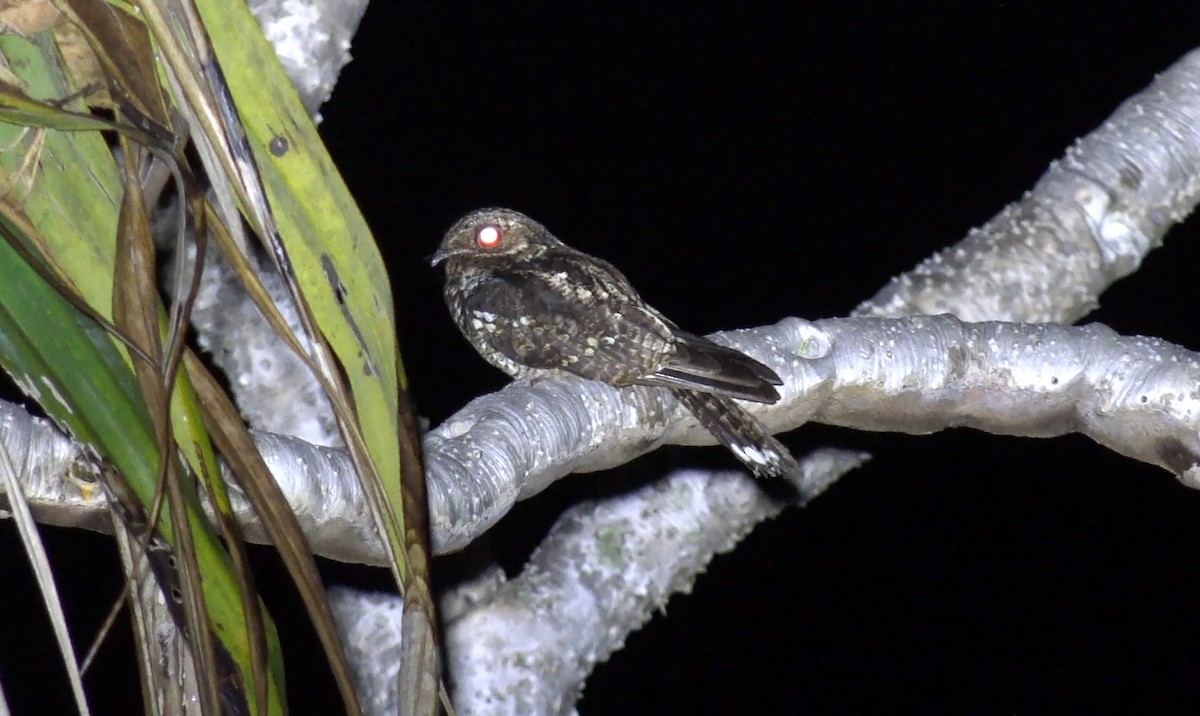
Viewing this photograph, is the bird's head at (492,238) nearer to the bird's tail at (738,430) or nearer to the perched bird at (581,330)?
the perched bird at (581,330)

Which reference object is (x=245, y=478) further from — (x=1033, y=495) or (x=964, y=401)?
(x=1033, y=495)

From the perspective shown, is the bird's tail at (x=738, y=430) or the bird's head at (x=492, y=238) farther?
the bird's head at (x=492, y=238)

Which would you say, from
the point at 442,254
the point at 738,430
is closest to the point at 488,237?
the point at 442,254

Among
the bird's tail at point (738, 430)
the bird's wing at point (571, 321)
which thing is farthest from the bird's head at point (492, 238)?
the bird's tail at point (738, 430)

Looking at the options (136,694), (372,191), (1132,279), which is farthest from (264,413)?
(1132,279)

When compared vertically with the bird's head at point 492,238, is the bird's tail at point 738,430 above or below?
below

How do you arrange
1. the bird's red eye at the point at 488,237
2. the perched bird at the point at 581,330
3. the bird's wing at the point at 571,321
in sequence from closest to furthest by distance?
the perched bird at the point at 581,330, the bird's wing at the point at 571,321, the bird's red eye at the point at 488,237

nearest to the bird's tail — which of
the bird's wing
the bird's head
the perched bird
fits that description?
the perched bird

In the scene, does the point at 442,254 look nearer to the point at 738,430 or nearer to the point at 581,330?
the point at 581,330
